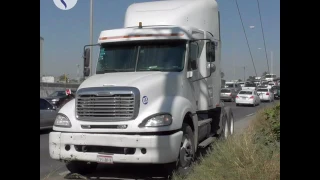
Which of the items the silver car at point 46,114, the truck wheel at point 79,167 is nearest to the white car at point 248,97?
the silver car at point 46,114

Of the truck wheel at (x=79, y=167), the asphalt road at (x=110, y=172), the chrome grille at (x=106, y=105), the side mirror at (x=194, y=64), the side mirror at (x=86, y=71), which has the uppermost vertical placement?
the side mirror at (x=194, y=64)

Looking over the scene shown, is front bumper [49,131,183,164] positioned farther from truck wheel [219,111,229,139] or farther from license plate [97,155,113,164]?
truck wheel [219,111,229,139]

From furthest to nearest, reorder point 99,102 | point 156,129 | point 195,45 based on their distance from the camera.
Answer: point 195,45, point 99,102, point 156,129

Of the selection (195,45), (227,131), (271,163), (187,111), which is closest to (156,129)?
(187,111)

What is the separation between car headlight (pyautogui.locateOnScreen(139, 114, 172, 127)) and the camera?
6.35 m

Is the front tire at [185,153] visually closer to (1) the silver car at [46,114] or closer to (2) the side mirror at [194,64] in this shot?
(2) the side mirror at [194,64]

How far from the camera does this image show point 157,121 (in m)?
6.37

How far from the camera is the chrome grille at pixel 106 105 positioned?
6.54 m

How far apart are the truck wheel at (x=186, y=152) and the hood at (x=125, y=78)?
1016 millimetres

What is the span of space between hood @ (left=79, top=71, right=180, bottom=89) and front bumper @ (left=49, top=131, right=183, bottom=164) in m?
0.95

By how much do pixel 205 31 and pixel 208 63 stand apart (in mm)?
936

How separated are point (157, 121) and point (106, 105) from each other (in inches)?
36.7

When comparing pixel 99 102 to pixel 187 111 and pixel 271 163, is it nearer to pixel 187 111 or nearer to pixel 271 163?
pixel 187 111
